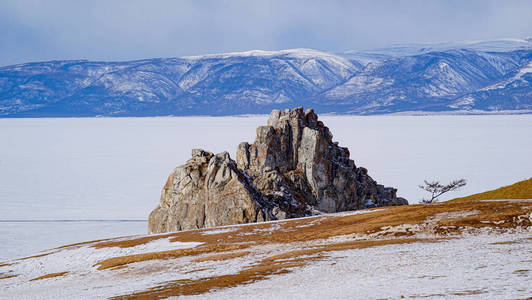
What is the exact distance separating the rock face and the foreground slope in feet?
27.8

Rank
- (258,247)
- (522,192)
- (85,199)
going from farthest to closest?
(85,199) → (522,192) → (258,247)

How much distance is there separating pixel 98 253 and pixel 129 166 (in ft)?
380

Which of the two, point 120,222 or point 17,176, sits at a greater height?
point 17,176

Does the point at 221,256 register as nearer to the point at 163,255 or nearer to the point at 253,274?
the point at 163,255

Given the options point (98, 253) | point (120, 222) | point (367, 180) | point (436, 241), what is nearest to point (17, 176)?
point (120, 222)

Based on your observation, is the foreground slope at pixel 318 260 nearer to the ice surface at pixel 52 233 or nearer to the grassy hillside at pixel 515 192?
the grassy hillside at pixel 515 192

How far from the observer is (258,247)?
39.9 m

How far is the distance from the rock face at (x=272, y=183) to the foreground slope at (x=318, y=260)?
27.8 ft

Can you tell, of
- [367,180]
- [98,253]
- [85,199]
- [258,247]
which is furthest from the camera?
[85,199]

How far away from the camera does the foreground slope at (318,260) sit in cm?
2627

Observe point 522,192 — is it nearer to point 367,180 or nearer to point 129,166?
point 367,180

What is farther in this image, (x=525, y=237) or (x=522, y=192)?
(x=522, y=192)

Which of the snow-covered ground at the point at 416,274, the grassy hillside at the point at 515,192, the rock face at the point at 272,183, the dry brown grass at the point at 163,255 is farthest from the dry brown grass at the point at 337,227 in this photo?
the grassy hillside at the point at 515,192

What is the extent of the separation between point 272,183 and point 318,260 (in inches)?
1260
